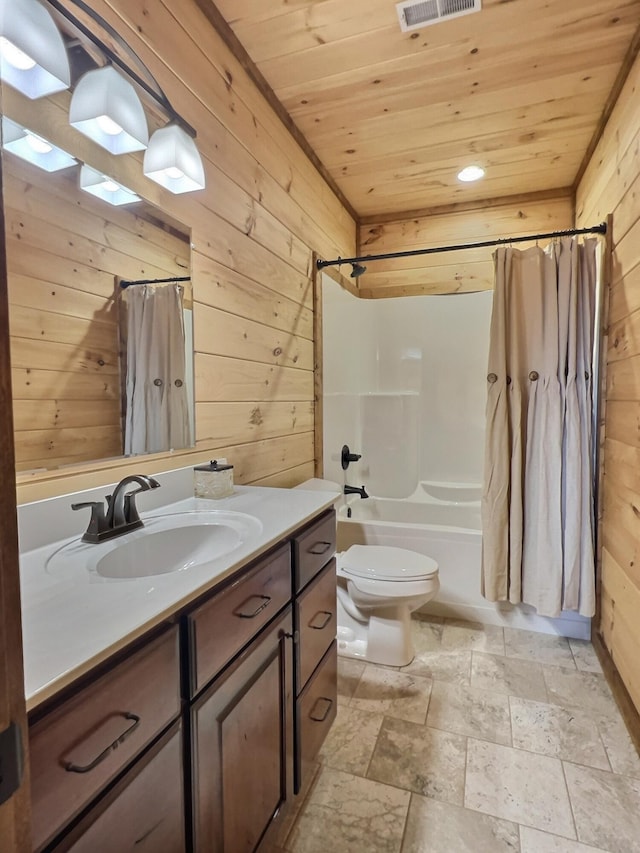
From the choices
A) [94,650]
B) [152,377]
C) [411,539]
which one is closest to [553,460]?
[411,539]

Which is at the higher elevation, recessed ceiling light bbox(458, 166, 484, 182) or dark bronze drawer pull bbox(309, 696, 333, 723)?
recessed ceiling light bbox(458, 166, 484, 182)

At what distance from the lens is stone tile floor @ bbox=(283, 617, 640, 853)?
1.24 metres

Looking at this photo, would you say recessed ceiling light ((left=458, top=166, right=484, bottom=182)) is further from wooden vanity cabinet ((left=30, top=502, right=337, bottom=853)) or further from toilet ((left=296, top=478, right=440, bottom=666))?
wooden vanity cabinet ((left=30, top=502, right=337, bottom=853))

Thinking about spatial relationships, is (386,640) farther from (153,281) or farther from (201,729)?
(153,281)

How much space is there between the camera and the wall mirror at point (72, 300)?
94 centimetres

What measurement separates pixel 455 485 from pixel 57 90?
3.04 meters

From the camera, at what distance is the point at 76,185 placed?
106 centimetres

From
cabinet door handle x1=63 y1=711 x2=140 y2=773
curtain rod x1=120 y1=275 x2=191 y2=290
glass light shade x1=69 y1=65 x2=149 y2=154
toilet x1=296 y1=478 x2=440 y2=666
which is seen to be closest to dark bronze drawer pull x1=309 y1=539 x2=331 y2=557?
toilet x1=296 y1=478 x2=440 y2=666

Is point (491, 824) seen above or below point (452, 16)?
below

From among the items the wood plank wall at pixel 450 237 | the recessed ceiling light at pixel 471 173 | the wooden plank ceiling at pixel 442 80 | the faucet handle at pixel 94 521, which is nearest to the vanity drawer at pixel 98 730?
the faucet handle at pixel 94 521

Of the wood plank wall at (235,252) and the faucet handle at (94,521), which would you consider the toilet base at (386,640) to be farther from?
the faucet handle at (94,521)

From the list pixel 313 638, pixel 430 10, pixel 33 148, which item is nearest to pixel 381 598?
pixel 313 638

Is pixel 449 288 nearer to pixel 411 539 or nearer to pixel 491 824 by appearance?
pixel 411 539

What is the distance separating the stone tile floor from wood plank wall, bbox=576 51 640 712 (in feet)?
0.85
